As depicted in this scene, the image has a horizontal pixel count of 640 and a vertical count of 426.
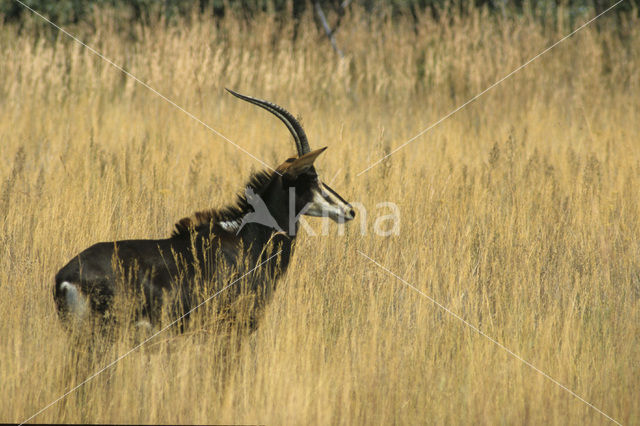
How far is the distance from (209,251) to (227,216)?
387mm

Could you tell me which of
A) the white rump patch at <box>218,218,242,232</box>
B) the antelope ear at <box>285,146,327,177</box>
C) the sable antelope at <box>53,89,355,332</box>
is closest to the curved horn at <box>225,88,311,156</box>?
the sable antelope at <box>53,89,355,332</box>

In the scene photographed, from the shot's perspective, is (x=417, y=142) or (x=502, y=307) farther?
(x=417, y=142)

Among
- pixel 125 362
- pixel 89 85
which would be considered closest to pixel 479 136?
pixel 89 85

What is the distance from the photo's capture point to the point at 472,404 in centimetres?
360

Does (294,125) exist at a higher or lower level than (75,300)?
higher

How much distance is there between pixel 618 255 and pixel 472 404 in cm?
232

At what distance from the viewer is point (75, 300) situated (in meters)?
3.45

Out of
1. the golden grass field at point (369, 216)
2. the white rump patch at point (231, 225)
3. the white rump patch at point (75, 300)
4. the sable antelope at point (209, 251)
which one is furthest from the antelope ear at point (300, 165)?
the white rump patch at point (75, 300)

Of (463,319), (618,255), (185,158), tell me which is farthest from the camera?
(185,158)

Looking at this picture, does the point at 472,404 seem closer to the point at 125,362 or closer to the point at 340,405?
the point at 340,405

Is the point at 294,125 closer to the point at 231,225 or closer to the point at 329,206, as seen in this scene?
the point at 329,206

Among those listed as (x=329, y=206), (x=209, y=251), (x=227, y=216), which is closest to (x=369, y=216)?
(x=329, y=206)

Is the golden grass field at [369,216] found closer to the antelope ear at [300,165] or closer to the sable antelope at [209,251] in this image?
the sable antelope at [209,251]

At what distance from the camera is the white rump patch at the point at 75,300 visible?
3.42 metres
